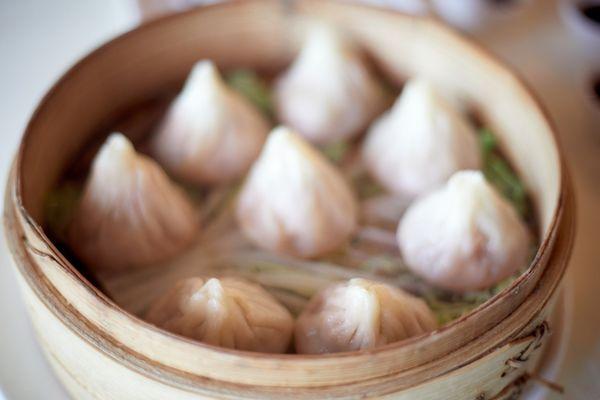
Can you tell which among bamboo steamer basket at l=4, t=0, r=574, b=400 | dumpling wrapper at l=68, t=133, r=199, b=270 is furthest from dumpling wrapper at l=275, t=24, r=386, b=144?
dumpling wrapper at l=68, t=133, r=199, b=270

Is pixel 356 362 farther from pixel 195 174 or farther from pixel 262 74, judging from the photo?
pixel 262 74

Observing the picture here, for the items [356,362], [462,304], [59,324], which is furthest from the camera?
[462,304]

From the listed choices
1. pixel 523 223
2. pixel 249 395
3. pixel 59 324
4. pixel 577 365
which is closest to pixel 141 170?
pixel 59 324

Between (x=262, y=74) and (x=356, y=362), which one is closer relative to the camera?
(x=356, y=362)

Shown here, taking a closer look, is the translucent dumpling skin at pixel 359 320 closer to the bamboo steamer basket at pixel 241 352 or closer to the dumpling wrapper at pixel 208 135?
the bamboo steamer basket at pixel 241 352

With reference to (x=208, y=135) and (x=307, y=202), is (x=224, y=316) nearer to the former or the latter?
(x=307, y=202)

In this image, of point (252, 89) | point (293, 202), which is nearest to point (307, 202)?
point (293, 202)

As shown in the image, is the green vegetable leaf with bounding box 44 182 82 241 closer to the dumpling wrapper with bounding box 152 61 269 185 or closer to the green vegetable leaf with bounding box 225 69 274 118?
the dumpling wrapper with bounding box 152 61 269 185
